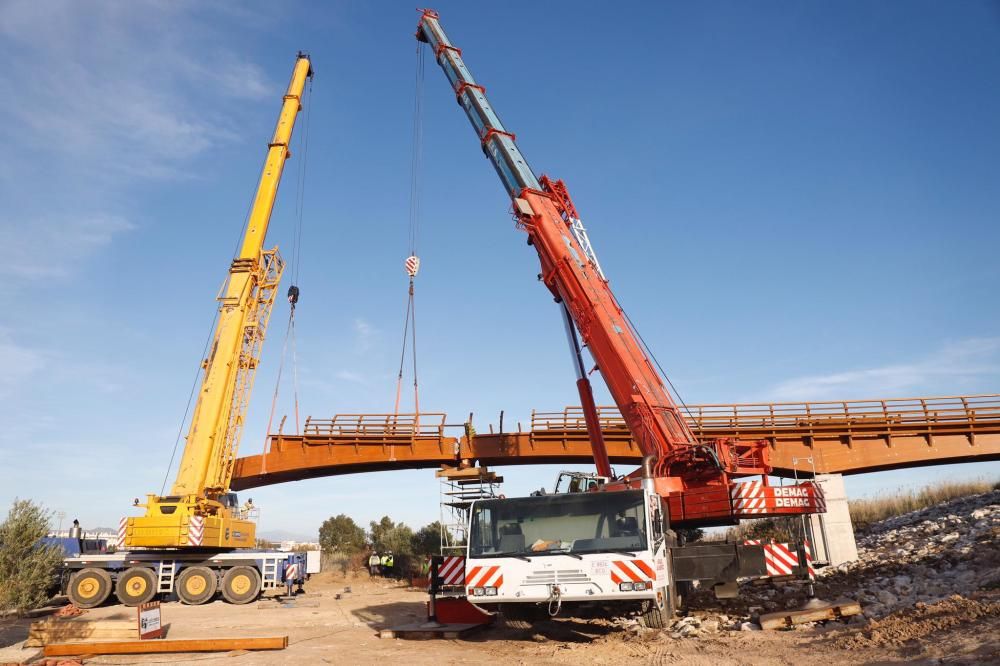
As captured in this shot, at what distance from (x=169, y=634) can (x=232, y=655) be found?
4268 mm

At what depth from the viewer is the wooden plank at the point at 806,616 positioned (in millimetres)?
10500

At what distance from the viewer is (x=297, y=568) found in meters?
21.8

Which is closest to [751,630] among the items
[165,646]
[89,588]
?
[165,646]

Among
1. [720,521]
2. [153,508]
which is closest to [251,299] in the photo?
[153,508]

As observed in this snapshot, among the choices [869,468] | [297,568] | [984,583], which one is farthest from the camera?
[869,468]

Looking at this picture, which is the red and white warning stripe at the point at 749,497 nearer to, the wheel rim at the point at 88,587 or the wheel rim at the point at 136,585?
the wheel rim at the point at 136,585

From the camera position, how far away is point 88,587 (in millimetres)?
20156

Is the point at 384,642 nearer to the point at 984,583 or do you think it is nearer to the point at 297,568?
the point at 984,583

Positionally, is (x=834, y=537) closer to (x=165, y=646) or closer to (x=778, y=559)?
(x=778, y=559)

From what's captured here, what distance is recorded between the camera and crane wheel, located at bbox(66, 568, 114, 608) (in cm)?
2002

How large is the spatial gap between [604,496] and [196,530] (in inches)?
587

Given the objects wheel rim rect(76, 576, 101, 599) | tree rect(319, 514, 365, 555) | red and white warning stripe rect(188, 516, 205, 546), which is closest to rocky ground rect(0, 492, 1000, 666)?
red and white warning stripe rect(188, 516, 205, 546)

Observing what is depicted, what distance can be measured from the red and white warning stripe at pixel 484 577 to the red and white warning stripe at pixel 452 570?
1799mm

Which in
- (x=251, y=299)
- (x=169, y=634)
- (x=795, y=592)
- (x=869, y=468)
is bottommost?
(x=169, y=634)
